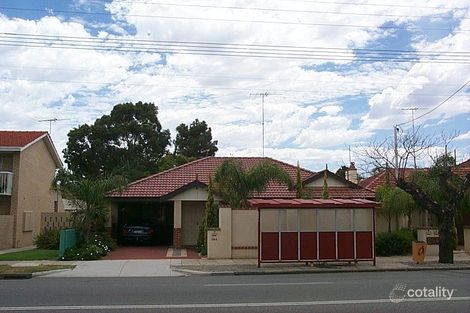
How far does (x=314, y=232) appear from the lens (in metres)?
19.7

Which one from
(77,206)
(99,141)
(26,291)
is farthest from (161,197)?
(99,141)

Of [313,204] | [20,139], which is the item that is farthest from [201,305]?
[20,139]

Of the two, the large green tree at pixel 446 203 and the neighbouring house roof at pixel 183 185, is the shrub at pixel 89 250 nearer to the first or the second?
the neighbouring house roof at pixel 183 185

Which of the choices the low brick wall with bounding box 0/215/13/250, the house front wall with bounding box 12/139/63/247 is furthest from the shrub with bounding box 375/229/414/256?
the house front wall with bounding box 12/139/63/247

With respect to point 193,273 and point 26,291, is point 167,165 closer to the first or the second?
point 193,273

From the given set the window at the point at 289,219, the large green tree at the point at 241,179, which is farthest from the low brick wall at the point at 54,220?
the window at the point at 289,219

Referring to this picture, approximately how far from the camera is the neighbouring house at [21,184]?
29.8 m

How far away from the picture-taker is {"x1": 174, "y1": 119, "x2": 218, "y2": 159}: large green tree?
218ft

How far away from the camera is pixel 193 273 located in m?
17.7

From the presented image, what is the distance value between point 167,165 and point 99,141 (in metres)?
7.55

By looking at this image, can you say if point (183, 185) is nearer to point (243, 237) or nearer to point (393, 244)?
point (243, 237)

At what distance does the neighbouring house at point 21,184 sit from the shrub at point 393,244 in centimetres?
1863

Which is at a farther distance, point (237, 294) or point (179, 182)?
point (179, 182)

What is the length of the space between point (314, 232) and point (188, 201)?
30.2ft
